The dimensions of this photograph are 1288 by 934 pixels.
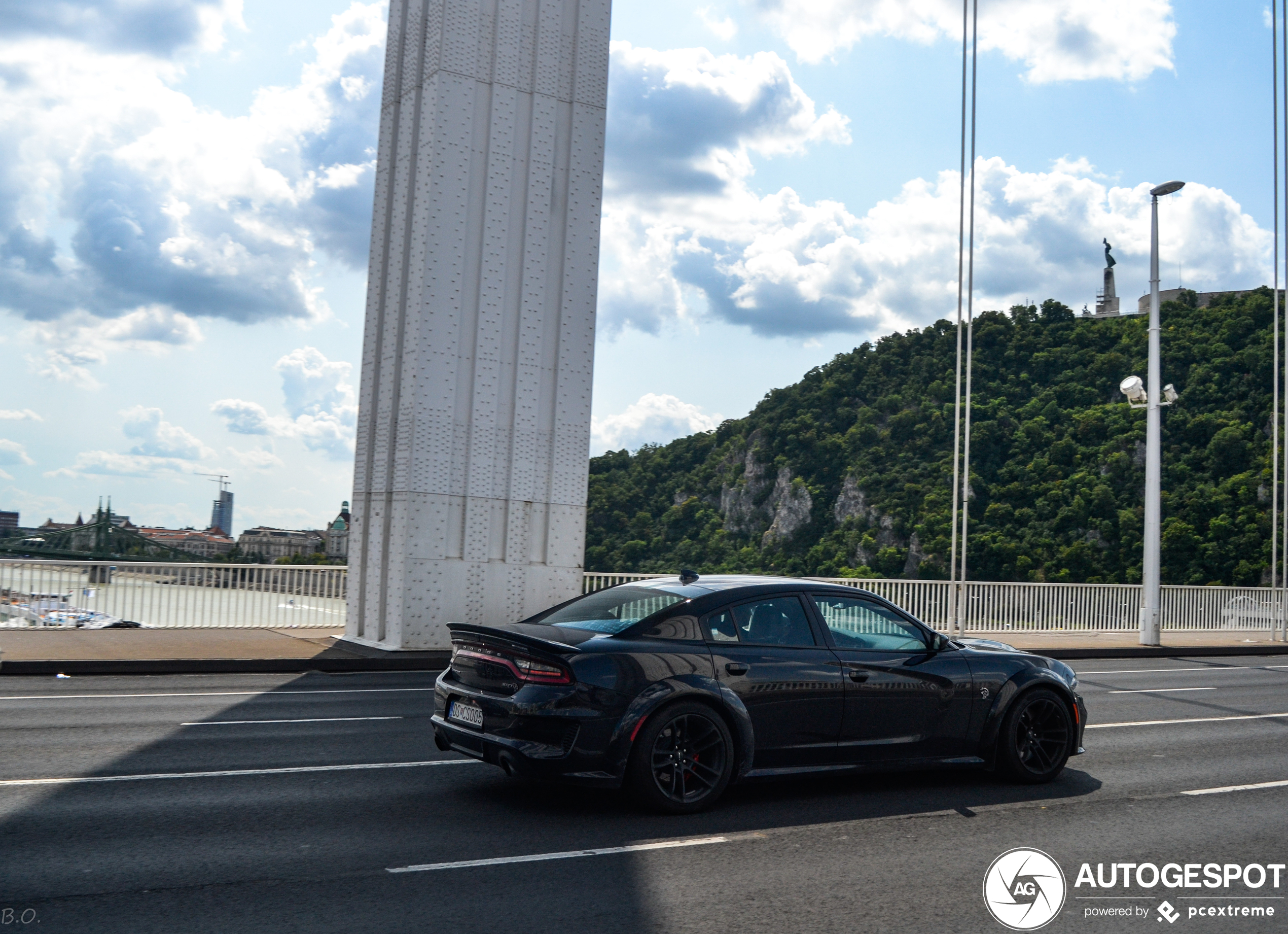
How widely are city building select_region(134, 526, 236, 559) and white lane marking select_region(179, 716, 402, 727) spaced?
4403 centimetres

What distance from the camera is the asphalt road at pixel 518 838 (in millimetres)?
4562

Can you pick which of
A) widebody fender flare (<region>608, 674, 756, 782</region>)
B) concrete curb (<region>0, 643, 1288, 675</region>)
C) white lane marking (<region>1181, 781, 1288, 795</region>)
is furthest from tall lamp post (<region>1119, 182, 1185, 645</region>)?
widebody fender flare (<region>608, 674, 756, 782</region>)

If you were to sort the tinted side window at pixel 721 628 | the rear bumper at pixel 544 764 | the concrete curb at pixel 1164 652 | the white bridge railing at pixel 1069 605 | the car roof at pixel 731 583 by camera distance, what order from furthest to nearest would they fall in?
1. the white bridge railing at pixel 1069 605
2. the concrete curb at pixel 1164 652
3. the car roof at pixel 731 583
4. the tinted side window at pixel 721 628
5. the rear bumper at pixel 544 764

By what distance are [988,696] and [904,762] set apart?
841 mm

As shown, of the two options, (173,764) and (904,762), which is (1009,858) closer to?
(904,762)

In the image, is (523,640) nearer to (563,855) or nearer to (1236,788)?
(563,855)

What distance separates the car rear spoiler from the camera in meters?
6.24

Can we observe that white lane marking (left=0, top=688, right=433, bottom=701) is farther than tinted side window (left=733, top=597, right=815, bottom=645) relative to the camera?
Yes

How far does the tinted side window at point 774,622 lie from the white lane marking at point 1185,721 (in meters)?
5.08

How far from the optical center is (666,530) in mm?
77438

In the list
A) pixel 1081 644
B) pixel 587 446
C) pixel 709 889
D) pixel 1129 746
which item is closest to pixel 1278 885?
pixel 709 889

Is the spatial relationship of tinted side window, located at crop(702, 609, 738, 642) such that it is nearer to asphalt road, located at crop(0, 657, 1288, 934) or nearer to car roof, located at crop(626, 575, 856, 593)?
car roof, located at crop(626, 575, 856, 593)

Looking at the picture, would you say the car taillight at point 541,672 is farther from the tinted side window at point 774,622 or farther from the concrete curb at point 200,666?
the concrete curb at point 200,666

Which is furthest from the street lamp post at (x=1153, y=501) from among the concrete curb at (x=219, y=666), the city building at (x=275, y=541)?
the city building at (x=275, y=541)
